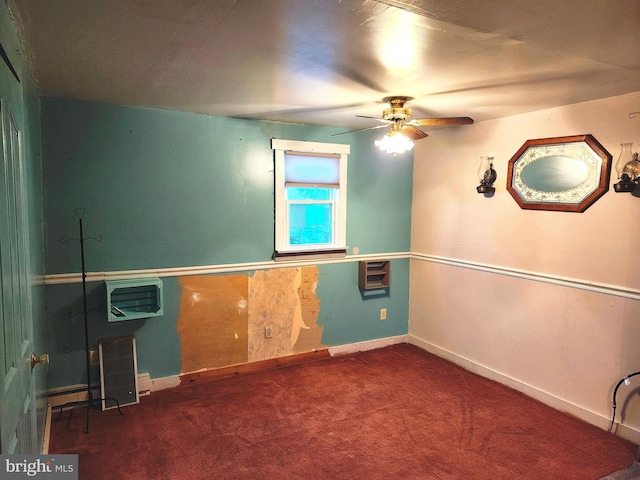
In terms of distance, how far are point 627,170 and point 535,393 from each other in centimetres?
192

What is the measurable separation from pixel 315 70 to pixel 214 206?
177 cm

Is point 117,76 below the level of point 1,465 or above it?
above

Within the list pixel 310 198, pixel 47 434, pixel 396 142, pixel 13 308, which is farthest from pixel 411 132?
pixel 47 434

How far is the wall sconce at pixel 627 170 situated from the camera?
109 inches

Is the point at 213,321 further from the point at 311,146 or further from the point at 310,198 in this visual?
the point at 311,146

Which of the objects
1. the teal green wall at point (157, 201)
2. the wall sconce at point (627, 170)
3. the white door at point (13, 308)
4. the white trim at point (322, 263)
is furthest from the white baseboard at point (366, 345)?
the white door at point (13, 308)

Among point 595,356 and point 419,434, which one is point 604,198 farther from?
point 419,434

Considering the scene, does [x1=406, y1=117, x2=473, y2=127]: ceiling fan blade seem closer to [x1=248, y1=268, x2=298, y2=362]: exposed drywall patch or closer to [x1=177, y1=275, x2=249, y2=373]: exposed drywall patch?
[x1=248, y1=268, x2=298, y2=362]: exposed drywall patch

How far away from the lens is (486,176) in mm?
3787

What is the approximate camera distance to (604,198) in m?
2.97

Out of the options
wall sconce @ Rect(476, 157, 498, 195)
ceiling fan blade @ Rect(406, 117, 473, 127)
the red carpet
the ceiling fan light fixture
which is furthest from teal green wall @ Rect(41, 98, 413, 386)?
ceiling fan blade @ Rect(406, 117, 473, 127)

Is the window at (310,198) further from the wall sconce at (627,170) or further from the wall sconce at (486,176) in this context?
the wall sconce at (627,170)

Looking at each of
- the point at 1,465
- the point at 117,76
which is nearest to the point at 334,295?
the point at 117,76

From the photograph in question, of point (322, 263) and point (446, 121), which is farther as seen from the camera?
point (322, 263)
